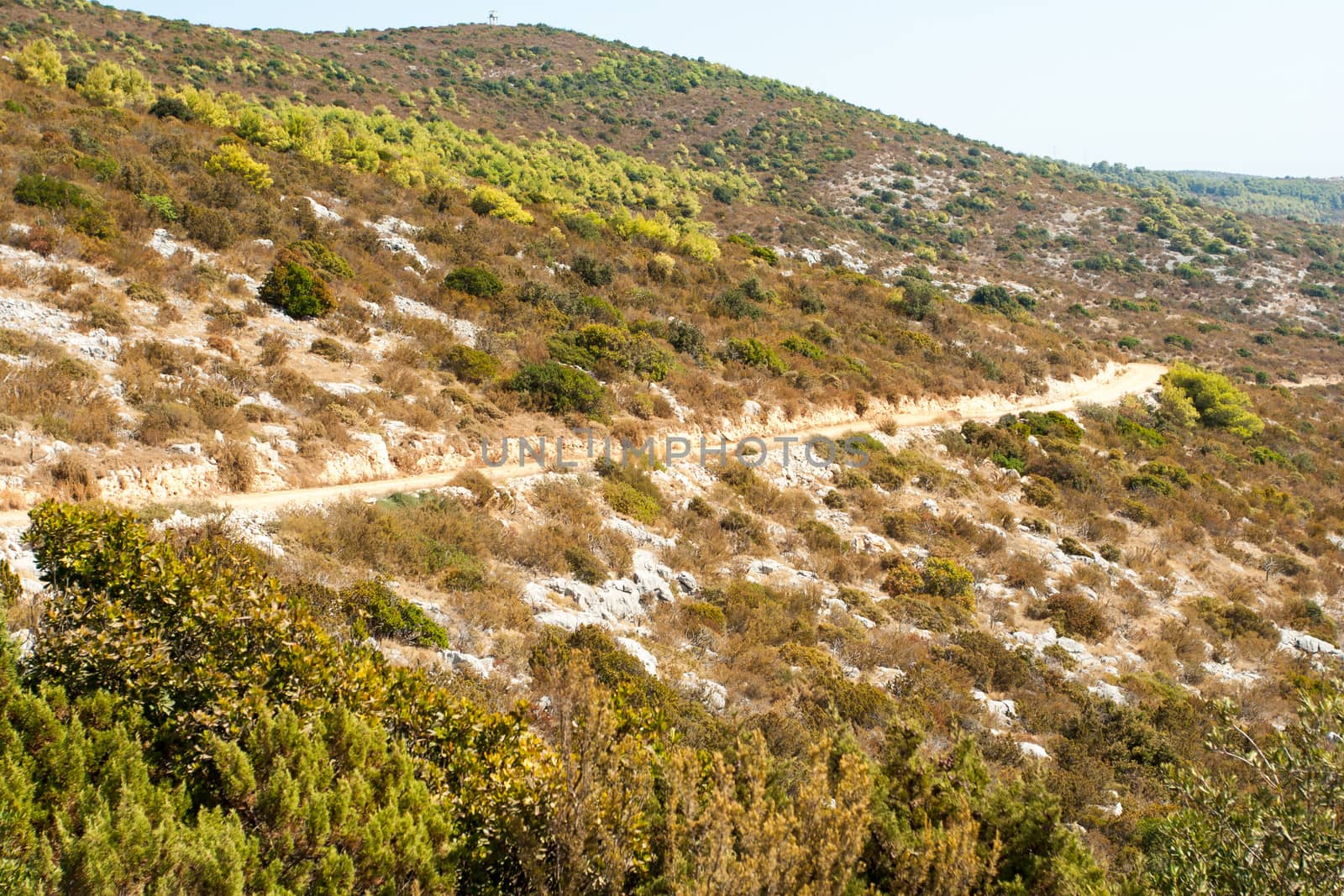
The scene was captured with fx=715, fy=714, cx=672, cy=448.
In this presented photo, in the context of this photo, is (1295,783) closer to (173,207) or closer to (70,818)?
(70,818)

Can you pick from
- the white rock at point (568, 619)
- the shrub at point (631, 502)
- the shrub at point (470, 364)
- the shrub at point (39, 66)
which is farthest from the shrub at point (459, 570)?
the shrub at point (39, 66)

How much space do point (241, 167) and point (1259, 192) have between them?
224003 millimetres

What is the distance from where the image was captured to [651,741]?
6074 mm

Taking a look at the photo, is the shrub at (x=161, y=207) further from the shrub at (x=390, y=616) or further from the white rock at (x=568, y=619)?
the white rock at (x=568, y=619)

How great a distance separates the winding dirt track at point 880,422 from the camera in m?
12.1

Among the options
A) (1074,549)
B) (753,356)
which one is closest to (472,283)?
(753,356)

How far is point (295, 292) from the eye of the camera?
60.8 ft

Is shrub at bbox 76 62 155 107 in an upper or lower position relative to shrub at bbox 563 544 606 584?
upper

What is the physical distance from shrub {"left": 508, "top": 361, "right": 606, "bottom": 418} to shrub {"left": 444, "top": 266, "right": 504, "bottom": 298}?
5013 millimetres

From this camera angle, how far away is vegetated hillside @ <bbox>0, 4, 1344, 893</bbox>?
4.71 meters

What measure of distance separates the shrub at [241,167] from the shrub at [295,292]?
6.37 metres

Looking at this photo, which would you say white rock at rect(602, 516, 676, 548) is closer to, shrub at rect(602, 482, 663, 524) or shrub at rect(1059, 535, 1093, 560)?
shrub at rect(602, 482, 663, 524)

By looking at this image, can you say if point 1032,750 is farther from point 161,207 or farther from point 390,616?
point 161,207

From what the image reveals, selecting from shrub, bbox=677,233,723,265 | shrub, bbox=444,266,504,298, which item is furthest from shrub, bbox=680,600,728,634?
shrub, bbox=677,233,723,265
